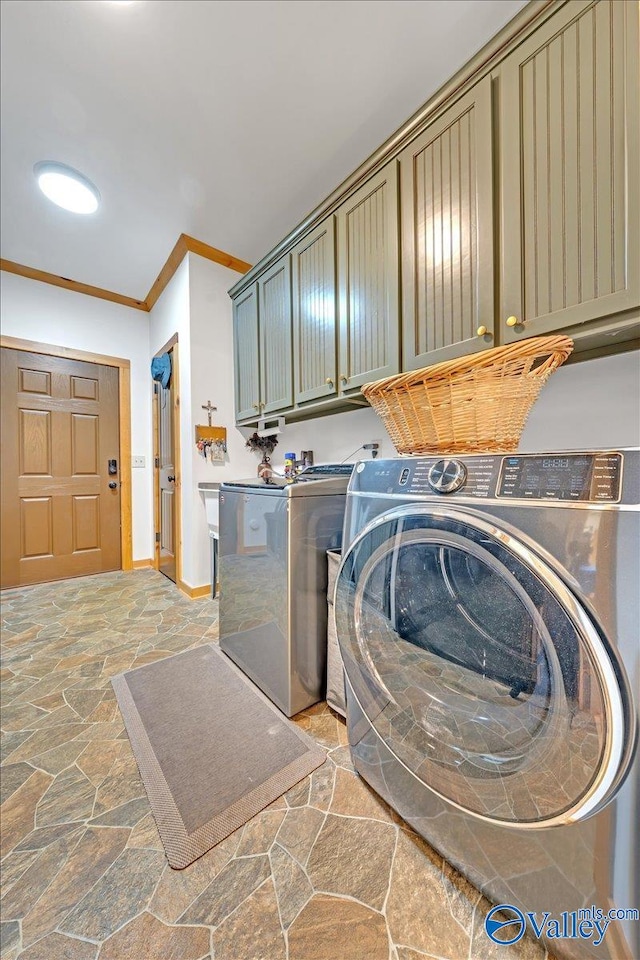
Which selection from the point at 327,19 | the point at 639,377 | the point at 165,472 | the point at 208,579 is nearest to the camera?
the point at 639,377

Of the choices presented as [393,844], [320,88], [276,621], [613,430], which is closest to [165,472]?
→ [276,621]

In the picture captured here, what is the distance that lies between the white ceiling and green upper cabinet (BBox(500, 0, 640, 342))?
37 centimetres

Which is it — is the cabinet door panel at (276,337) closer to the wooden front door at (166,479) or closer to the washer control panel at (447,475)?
the wooden front door at (166,479)

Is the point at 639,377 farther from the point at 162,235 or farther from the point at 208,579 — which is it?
the point at 162,235

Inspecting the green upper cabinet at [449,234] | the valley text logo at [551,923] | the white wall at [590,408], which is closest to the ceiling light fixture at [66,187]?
the green upper cabinet at [449,234]

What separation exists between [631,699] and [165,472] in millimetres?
3157

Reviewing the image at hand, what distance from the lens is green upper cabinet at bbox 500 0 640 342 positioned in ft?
2.86

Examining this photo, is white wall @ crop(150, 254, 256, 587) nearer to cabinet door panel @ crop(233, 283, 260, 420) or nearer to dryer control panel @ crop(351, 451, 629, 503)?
cabinet door panel @ crop(233, 283, 260, 420)

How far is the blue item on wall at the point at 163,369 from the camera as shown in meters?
2.76

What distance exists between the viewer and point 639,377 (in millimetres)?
1078

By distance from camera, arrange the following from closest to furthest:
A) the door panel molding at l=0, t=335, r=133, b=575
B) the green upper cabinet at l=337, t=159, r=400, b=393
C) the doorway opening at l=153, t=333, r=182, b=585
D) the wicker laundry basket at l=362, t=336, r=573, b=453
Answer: the wicker laundry basket at l=362, t=336, r=573, b=453 < the green upper cabinet at l=337, t=159, r=400, b=393 < the doorway opening at l=153, t=333, r=182, b=585 < the door panel molding at l=0, t=335, r=133, b=575

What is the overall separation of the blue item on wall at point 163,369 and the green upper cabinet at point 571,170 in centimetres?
252

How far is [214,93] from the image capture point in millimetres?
1449

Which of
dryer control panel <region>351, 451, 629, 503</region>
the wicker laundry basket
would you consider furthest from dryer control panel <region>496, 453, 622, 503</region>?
the wicker laundry basket
